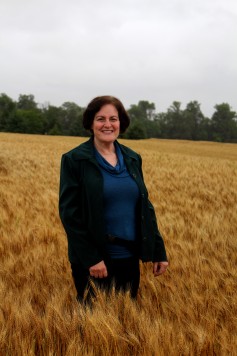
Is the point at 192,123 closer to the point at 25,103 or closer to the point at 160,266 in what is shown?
the point at 25,103

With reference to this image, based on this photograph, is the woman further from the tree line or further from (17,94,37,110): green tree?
(17,94,37,110): green tree

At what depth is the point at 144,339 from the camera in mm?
1538

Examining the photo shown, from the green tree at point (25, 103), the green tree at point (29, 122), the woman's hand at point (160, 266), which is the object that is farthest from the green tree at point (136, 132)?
the woman's hand at point (160, 266)

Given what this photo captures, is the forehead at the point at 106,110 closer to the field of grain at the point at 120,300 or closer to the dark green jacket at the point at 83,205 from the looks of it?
the dark green jacket at the point at 83,205

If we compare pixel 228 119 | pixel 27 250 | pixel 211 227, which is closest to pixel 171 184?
pixel 211 227

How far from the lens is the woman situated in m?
1.96

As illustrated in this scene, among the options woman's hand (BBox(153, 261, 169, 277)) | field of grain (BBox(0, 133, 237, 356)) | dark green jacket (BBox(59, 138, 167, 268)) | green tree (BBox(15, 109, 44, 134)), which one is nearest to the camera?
field of grain (BBox(0, 133, 237, 356))

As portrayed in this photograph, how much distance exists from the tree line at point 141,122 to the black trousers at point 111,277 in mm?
58468

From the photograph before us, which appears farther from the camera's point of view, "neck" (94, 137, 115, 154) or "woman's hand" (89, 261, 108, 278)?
"neck" (94, 137, 115, 154)

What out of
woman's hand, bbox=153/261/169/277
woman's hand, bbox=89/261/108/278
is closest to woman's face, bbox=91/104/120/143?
woman's hand, bbox=89/261/108/278

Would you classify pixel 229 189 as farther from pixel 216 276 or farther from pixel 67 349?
pixel 67 349

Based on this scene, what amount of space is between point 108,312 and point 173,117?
86711mm

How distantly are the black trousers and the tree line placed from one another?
58.5m

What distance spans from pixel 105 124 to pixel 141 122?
67.5 metres
